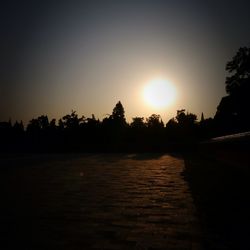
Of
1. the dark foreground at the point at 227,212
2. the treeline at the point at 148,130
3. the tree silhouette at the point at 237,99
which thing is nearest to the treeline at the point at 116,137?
the treeline at the point at 148,130

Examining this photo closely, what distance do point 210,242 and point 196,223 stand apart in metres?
1.16

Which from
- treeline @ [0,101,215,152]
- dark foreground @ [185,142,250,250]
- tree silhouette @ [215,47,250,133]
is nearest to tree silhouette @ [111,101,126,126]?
treeline @ [0,101,215,152]

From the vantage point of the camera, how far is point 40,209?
738cm

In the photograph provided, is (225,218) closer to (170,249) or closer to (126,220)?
(126,220)

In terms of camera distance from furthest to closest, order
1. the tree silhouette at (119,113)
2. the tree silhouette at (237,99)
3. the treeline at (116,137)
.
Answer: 1. the tree silhouette at (119,113)
2. the treeline at (116,137)
3. the tree silhouette at (237,99)

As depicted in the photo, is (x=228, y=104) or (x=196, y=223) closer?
(x=196, y=223)

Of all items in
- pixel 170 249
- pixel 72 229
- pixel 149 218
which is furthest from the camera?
pixel 149 218

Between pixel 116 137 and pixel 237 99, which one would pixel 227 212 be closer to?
pixel 237 99

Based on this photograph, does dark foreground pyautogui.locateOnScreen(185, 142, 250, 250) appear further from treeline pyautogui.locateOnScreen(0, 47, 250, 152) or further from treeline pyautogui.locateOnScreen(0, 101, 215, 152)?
treeline pyautogui.locateOnScreen(0, 101, 215, 152)

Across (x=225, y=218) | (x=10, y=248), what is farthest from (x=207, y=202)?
(x=10, y=248)

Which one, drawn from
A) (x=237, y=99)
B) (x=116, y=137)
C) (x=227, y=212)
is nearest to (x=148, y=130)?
(x=116, y=137)

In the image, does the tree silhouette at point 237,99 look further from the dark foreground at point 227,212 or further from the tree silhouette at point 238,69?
the dark foreground at point 227,212

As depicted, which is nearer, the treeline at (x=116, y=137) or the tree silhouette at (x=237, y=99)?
the tree silhouette at (x=237, y=99)

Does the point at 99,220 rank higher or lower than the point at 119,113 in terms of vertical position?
lower
